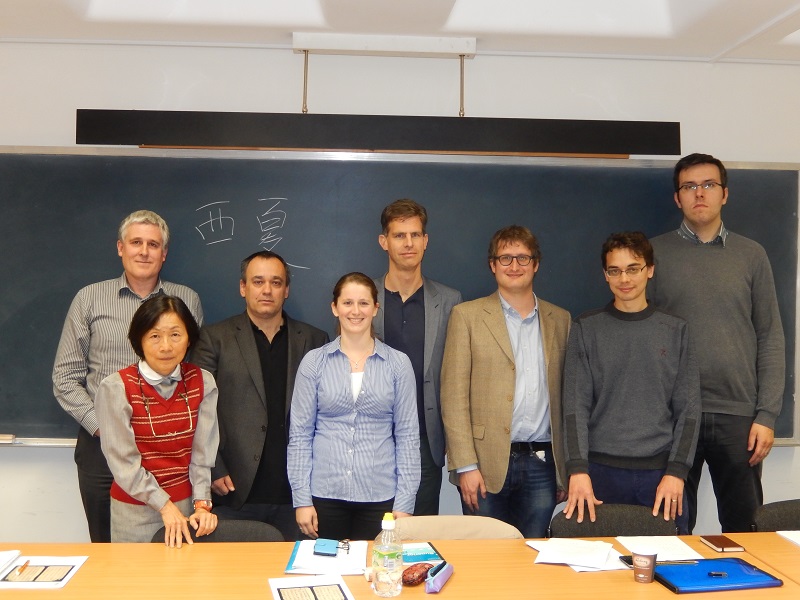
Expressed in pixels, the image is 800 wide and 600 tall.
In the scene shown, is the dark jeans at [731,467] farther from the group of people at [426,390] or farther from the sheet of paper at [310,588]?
the sheet of paper at [310,588]

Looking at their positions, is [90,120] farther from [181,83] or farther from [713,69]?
[713,69]

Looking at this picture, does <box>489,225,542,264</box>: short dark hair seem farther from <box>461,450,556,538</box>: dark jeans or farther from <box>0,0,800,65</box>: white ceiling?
<box>0,0,800,65</box>: white ceiling

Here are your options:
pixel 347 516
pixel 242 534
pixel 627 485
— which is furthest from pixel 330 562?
pixel 627 485

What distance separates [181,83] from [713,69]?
2956mm

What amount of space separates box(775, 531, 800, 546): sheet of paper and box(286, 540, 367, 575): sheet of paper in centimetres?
145

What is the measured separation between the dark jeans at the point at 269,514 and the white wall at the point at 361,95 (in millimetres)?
1048

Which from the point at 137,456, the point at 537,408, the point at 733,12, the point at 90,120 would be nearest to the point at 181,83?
the point at 90,120

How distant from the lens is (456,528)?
99.6 inches

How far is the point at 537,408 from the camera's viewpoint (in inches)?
122

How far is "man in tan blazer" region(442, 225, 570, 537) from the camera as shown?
3.04 meters

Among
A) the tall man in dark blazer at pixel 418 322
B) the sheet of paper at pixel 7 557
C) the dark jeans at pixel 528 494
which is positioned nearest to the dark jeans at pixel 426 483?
the tall man in dark blazer at pixel 418 322

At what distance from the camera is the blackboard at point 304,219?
371 centimetres

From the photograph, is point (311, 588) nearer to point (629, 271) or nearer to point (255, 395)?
point (255, 395)

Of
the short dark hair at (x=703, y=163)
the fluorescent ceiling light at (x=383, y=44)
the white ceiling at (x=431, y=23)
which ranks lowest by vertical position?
the short dark hair at (x=703, y=163)
